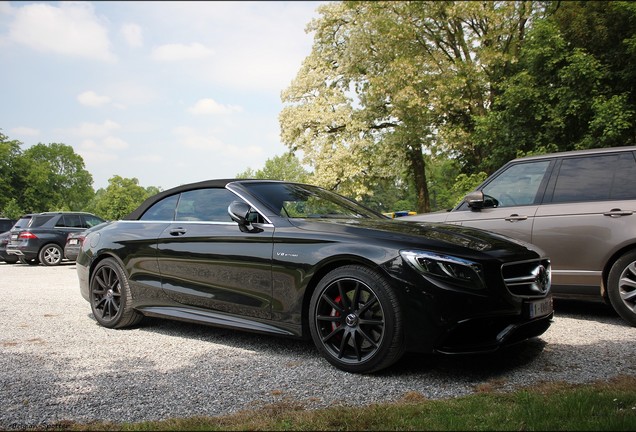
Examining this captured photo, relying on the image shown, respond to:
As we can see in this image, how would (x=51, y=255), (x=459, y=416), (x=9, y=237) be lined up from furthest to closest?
1. (x=9, y=237)
2. (x=51, y=255)
3. (x=459, y=416)

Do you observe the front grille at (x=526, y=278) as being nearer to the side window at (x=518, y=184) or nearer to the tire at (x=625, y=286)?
the tire at (x=625, y=286)

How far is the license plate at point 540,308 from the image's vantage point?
432 cm

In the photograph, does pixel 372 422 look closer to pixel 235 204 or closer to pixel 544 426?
pixel 544 426

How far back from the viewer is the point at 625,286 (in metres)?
5.91

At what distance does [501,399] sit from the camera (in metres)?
3.53

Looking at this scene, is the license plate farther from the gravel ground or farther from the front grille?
the gravel ground

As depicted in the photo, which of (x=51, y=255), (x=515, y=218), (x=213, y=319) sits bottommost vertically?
(x=51, y=255)

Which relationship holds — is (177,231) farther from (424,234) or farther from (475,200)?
(475,200)

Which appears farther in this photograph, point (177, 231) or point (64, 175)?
point (64, 175)

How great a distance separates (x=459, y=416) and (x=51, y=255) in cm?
1774

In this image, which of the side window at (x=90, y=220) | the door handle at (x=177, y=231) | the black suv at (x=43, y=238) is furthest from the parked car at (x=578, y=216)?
the side window at (x=90, y=220)

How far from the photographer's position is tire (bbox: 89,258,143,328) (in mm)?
6156

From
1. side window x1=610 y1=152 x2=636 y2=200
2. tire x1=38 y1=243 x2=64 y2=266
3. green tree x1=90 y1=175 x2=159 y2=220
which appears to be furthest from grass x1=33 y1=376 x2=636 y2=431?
green tree x1=90 y1=175 x2=159 y2=220

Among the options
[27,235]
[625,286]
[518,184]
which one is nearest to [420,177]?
[27,235]
